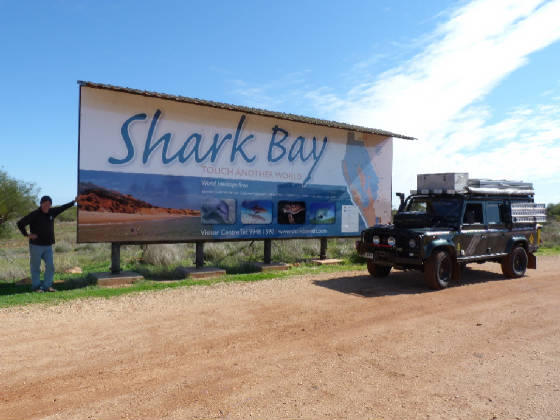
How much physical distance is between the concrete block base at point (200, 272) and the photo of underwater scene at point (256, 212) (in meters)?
1.64

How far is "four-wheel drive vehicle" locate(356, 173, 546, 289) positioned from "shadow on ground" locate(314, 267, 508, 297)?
1.23 feet

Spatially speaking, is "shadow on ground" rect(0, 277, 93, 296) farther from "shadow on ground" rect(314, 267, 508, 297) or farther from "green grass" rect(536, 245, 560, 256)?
"green grass" rect(536, 245, 560, 256)

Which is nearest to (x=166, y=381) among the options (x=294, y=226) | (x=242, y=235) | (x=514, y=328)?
(x=514, y=328)

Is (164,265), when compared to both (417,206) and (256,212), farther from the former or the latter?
(417,206)

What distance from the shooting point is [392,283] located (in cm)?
998

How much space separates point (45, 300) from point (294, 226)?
7079 mm

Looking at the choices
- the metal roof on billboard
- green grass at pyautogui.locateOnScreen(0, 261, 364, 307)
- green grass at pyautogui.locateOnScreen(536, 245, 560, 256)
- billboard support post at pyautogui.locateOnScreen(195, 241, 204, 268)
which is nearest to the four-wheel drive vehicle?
green grass at pyautogui.locateOnScreen(0, 261, 364, 307)

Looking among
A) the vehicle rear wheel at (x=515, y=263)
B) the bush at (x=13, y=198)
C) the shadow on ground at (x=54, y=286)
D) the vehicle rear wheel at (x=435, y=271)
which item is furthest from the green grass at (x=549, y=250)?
the bush at (x=13, y=198)

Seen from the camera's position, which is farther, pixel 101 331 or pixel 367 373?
pixel 101 331

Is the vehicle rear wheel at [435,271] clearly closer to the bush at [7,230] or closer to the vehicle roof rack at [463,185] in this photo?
the vehicle roof rack at [463,185]

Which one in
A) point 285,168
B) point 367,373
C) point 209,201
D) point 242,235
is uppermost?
point 285,168

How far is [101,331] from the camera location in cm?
588

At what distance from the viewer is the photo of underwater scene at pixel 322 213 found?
1296 cm

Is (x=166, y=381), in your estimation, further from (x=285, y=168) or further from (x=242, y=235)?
Result: (x=285, y=168)
